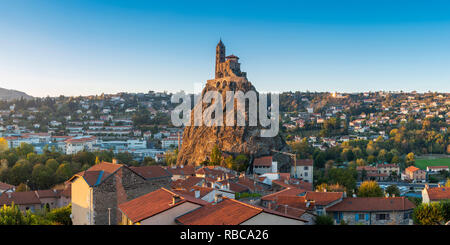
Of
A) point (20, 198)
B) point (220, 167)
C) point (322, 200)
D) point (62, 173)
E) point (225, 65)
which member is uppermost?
point (225, 65)

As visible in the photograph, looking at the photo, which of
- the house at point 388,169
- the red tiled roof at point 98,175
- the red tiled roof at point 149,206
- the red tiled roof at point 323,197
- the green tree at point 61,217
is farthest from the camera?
the house at point 388,169

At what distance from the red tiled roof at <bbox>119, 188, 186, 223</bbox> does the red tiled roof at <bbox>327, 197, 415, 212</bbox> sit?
802 cm

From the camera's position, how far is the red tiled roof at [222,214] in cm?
619

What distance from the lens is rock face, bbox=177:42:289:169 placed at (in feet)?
122

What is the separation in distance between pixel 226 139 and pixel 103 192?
26.4 meters

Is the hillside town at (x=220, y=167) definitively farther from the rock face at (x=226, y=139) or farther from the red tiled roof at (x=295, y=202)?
the rock face at (x=226, y=139)

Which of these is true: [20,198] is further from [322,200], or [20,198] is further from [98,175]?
[322,200]

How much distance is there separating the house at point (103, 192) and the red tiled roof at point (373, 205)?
7.80m

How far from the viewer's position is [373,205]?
14.6m

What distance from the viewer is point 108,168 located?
13.1 m

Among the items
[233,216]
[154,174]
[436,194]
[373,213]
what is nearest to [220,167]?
[436,194]

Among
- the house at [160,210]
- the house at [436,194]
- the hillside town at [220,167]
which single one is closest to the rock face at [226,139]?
the hillside town at [220,167]

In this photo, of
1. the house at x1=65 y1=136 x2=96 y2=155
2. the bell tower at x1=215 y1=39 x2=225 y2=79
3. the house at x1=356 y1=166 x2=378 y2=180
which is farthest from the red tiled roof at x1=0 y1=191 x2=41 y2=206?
the house at x1=356 y1=166 x2=378 y2=180

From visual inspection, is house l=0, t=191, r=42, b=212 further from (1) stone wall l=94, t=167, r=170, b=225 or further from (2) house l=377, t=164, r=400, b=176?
(2) house l=377, t=164, r=400, b=176
